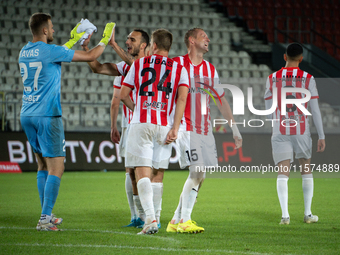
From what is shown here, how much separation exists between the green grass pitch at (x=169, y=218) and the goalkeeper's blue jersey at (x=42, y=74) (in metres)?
1.19

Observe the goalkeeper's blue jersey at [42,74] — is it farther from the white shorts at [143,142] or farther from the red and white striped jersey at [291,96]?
the red and white striped jersey at [291,96]

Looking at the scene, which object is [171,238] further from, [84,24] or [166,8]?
[166,8]

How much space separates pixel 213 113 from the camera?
50.5 feet

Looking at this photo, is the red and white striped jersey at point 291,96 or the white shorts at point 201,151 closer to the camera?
the white shorts at point 201,151

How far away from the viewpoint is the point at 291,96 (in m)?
5.42

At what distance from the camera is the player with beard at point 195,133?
15.3 ft

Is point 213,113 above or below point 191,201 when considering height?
above

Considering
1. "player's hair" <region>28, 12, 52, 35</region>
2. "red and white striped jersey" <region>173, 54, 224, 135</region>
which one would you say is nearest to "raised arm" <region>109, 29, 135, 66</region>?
"red and white striped jersey" <region>173, 54, 224, 135</region>

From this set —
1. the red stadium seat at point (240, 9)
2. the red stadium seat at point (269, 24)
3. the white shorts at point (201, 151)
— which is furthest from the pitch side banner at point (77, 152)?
the red stadium seat at point (240, 9)

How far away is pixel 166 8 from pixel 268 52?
444 centimetres

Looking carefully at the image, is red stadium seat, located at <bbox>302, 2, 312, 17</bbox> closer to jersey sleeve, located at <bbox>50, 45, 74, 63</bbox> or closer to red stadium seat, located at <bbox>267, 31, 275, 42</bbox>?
red stadium seat, located at <bbox>267, 31, 275, 42</bbox>

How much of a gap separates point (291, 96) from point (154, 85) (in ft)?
5.91

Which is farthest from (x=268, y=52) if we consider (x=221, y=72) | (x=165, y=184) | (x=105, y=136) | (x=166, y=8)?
(x=165, y=184)

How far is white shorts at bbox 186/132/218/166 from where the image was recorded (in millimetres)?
4682
